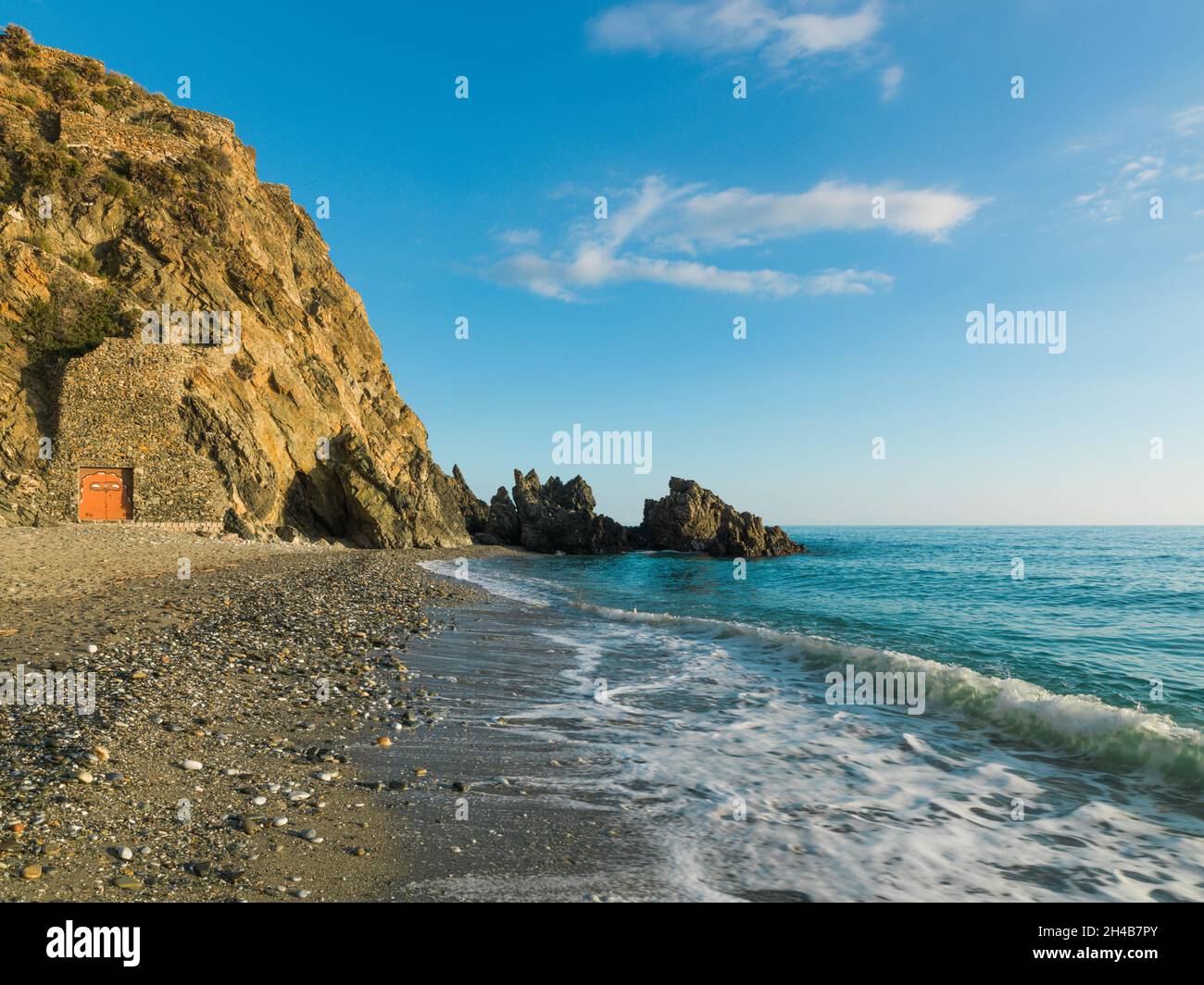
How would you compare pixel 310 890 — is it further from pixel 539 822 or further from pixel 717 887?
pixel 717 887

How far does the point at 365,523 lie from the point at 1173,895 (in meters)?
46.6

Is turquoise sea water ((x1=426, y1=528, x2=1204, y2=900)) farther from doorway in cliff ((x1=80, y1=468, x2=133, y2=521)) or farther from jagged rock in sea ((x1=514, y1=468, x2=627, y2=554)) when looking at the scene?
jagged rock in sea ((x1=514, y1=468, x2=627, y2=554))

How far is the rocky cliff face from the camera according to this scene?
2975cm

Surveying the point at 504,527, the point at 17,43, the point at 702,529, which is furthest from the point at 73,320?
the point at 702,529

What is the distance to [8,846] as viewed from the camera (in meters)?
4.14

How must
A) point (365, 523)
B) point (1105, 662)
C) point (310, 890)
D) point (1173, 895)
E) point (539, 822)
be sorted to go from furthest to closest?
point (365, 523) < point (1105, 662) < point (539, 822) < point (1173, 895) < point (310, 890)

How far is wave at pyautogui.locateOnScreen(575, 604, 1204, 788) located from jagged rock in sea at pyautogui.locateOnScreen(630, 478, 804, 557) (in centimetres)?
5305

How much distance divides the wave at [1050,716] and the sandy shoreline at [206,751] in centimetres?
916

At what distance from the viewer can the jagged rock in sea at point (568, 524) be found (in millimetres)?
69750

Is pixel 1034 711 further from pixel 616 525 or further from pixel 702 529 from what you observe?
pixel 702 529

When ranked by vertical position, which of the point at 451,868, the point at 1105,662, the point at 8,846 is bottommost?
the point at 1105,662

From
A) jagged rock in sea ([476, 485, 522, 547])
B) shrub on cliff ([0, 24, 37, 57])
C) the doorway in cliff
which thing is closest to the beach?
the doorway in cliff
